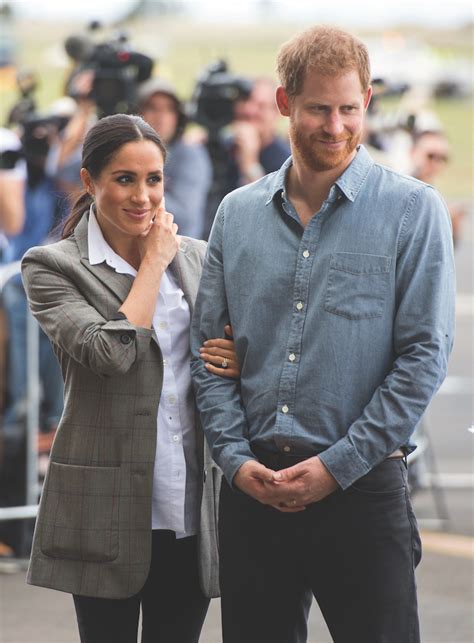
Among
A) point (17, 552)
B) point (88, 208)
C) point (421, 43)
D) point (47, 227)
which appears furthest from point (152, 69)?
point (421, 43)

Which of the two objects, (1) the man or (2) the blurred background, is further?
(2) the blurred background

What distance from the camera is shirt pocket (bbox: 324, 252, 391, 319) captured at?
260cm

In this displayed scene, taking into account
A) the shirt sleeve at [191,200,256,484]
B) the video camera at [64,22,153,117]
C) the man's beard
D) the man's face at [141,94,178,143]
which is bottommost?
the shirt sleeve at [191,200,256,484]

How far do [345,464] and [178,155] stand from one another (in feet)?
14.3

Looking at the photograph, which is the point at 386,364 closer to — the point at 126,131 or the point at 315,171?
the point at 315,171

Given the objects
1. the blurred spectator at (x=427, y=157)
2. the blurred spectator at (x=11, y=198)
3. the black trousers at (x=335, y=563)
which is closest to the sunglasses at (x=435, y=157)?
the blurred spectator at (x=427, y=157)

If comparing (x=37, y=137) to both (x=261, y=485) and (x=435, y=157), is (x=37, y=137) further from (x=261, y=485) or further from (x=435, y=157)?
(x=261, y=485)

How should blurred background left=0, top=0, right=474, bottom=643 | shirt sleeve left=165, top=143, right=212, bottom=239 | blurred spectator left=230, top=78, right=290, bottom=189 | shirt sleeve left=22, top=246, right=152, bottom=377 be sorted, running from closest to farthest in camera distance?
shirt sleeve left=22, top=246, right=152, bottom=377 → blurred background left=0, top=0, right=474, bottom=643 → shirt sleeve left=165, top=143, right=212, bottom=239 → blurred spectator left=230, top=78, right=290, bottom=189

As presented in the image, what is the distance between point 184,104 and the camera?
276 inches

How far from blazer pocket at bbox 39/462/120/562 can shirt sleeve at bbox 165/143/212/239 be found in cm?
367

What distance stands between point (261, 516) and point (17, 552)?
3.34m

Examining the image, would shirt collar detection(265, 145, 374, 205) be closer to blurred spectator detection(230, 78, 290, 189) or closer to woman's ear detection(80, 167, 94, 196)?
woman's ear detection(80, 167, 94, 196)

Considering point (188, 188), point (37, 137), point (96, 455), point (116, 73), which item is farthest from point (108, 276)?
point (37, 137)

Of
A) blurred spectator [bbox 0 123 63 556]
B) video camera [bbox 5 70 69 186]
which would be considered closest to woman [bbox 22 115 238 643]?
blurred spectator [bbox 0 123 63 556]
